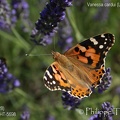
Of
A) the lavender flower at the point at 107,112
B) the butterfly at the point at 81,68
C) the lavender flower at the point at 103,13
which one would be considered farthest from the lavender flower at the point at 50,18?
the lavender flower at the point at 103,13

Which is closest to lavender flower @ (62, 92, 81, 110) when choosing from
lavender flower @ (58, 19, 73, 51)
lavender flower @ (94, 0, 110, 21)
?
lavender flower @ (58, 19, 73, 51)

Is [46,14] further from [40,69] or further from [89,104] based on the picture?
[40,69]

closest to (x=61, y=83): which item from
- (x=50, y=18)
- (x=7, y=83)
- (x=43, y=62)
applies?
(x=50, y=18)

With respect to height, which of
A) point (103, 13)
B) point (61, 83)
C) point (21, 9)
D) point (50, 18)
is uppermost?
point (103, 13)

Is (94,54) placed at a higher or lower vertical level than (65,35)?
lower

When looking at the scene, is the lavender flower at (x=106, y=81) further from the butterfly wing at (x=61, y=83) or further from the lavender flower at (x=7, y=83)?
the lavender flower at (x=7, y=83)

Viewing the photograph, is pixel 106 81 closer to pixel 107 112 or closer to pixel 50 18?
pixel 107 112

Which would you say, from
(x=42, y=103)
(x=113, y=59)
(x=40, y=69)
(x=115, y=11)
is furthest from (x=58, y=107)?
(x=115, y=11)
